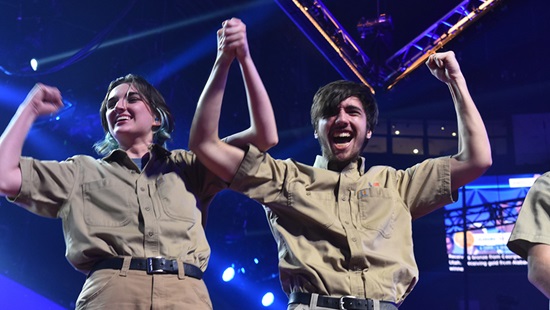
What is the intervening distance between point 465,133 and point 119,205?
1.29 meters

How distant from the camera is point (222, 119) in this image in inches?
326

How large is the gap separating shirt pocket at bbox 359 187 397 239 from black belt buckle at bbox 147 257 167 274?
0.72 metres

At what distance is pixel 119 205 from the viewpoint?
234 cm

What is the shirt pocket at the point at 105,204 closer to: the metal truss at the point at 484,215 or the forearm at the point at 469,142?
the forearm at the point at 469,142

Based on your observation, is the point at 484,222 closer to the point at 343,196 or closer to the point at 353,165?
the point at 353,165

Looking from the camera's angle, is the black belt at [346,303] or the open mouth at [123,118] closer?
the black belt at [346,303]

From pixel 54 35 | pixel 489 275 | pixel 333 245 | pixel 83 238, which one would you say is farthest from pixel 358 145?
pixel 489 275

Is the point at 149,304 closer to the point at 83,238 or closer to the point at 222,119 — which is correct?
Result: the point at 83,238

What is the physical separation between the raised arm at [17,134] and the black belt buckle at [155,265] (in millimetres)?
530

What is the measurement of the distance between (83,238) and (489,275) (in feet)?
34.9

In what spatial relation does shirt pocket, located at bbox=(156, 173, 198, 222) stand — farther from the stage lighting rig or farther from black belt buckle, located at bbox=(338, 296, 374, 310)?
the stage lighting rig

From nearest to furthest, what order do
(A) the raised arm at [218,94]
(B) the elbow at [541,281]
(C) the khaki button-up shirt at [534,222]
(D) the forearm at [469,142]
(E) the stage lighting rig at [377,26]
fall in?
(B) the elbow at [541,281]
(C) the khaki button-up shirt at [534,222]
(A) the raised arm at [218,94]
(D) the forearm at [469,142]
(E) the stage lighting rig at [377,26]

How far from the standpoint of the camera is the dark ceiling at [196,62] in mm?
6223

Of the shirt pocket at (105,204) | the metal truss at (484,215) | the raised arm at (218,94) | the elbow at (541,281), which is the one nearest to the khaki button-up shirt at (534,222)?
the elbow at (541,281)
